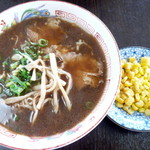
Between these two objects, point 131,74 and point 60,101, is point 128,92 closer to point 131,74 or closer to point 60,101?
point 131,74

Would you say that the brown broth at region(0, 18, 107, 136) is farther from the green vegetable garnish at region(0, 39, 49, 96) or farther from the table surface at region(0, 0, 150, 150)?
the table surface at region(0, 0, 150, 150)

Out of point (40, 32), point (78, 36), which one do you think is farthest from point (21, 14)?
point (78, 36)

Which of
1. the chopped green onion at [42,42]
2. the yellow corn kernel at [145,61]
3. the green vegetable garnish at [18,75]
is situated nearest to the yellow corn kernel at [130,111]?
the yellow corn kernel at [145,61]

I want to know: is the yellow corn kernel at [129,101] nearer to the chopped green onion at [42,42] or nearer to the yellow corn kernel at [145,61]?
the yellow corn kernel at [145,61]

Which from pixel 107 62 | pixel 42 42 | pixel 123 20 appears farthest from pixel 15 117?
pixel 123 20

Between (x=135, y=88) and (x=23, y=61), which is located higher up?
(x=23, y=61)

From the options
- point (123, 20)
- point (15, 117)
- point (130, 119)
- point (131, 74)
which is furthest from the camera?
point (123, 20)
